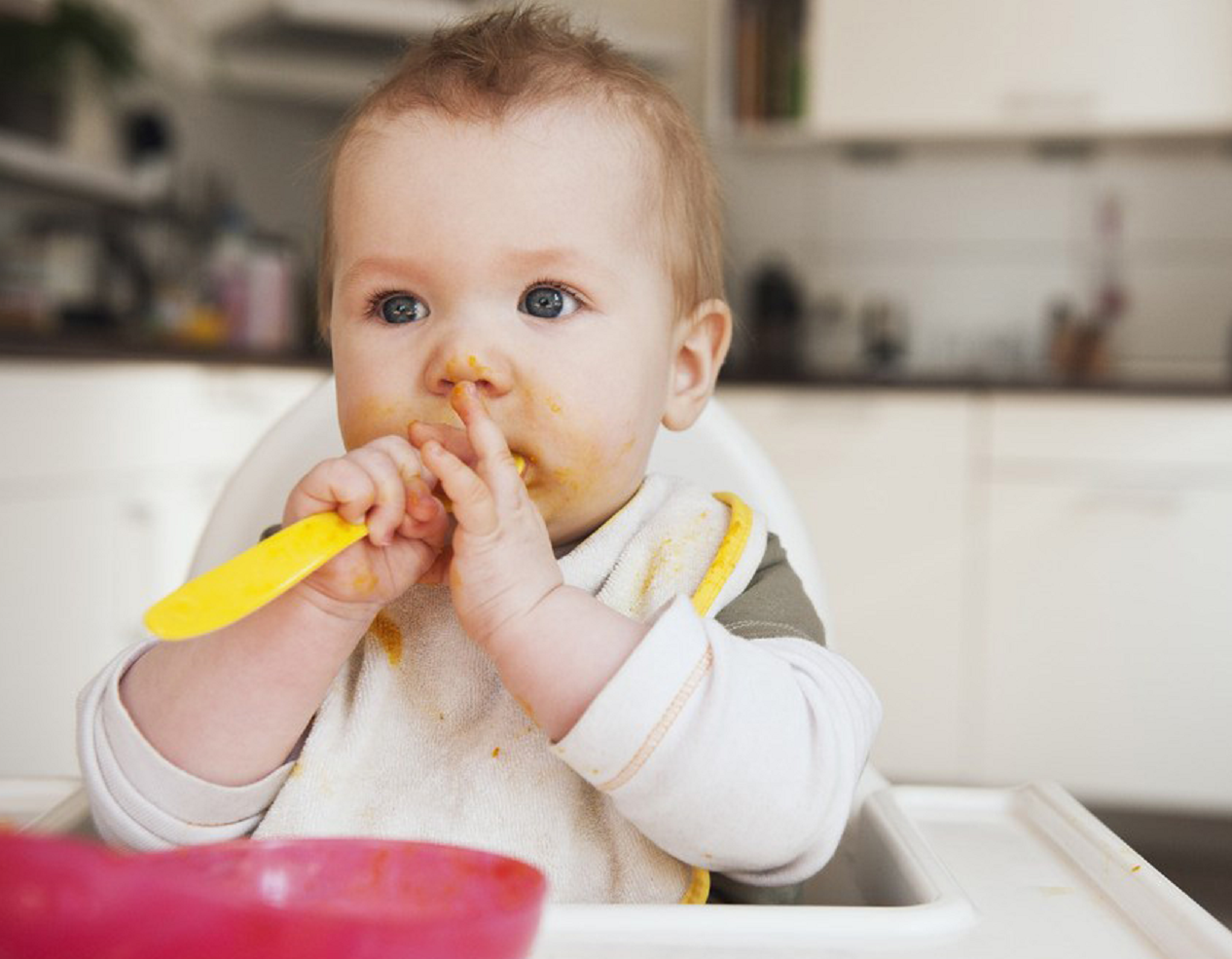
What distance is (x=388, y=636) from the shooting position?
0.75m

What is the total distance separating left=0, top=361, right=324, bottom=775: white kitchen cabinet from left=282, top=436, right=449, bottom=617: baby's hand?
56.1 inches

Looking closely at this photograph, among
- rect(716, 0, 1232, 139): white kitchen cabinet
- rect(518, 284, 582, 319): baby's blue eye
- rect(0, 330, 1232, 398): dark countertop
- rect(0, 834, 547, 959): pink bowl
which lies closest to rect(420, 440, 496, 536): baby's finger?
rect(518, 284, 582, 319): baby's blue eye

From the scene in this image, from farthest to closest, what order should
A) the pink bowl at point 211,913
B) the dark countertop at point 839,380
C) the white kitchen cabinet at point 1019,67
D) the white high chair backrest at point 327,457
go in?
the white kitchen cabinet at point 1019,67, the dark countertop at point 839,380, the white high chair backrest at point 327,457, the pink bowl at point 211,913

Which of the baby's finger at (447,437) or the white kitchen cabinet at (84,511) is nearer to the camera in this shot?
the baby's finger at (447,437)

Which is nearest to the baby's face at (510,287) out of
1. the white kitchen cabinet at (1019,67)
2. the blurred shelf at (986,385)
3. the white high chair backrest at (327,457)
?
the white high chair backrest at (327,457)

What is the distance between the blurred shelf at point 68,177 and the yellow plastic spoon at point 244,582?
7.28 ft

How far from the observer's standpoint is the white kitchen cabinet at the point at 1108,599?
241cm

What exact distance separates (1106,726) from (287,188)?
2599mm

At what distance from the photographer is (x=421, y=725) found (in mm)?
718

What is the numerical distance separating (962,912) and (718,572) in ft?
0.80

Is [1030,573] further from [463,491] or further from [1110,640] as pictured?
[463,491]

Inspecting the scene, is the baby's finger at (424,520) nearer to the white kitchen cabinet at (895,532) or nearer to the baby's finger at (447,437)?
the baby's finger at (447,437)

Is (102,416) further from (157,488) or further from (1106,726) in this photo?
(1106,726)

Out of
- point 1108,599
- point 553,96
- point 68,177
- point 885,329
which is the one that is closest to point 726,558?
point 553,96
